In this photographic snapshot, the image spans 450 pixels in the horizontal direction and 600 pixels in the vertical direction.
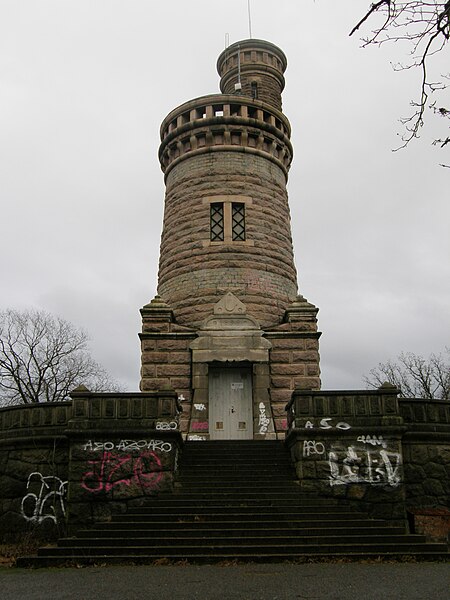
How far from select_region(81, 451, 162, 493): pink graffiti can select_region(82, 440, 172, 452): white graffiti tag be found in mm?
115

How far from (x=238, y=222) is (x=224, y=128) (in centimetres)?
318

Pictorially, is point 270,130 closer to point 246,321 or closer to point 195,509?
point 246,321

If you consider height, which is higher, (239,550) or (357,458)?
(357,458)

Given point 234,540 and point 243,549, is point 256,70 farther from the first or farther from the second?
point 243,549

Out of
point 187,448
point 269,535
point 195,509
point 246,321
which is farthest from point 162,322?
point 269,535

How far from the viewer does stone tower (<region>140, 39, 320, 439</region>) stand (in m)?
16.8

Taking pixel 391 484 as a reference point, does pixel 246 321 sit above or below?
above

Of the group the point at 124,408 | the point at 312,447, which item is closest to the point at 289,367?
the point at 312,447

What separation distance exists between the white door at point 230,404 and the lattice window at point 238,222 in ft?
14.2

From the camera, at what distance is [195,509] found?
10.8m

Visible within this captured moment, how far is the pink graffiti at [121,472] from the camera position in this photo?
1174 centimetres

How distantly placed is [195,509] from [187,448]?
128 inches

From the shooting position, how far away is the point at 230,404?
16.9 m

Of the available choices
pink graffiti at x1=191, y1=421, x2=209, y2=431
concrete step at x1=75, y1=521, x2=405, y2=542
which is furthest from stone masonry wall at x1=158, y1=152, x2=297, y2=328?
concrete step at x1=75, y1=521, x2=405, y2=542
